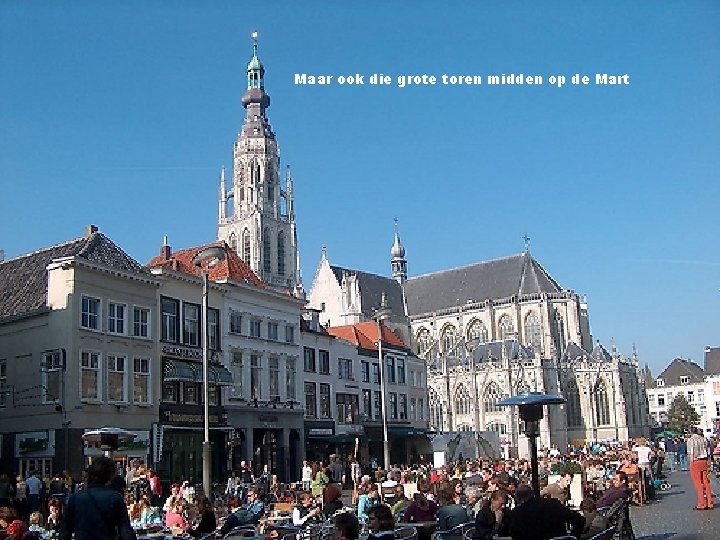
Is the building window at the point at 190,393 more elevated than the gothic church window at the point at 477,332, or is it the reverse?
Result: the gothic church window at the point at 477,332

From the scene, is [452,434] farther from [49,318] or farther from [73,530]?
[73,530]

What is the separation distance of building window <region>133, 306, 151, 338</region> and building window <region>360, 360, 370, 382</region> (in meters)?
17.6

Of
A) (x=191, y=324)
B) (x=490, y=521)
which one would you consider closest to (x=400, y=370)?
(x=191, y=324)

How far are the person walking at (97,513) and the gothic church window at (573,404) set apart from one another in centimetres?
7902

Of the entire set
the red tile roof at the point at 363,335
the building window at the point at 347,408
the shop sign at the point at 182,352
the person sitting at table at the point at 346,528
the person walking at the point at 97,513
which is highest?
the red tile roof at the point at 363,335

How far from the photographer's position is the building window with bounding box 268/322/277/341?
3784 cm

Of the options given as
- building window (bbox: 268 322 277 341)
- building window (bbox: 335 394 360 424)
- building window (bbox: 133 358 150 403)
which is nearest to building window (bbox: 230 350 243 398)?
building window (bbox: 268 322 277 341)

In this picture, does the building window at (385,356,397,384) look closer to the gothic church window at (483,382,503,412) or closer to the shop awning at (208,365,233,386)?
the shop awning at (208,365,233,386)

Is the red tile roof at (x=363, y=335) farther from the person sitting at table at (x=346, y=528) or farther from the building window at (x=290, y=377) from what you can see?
the person sitting at table at (x=346, y=528)

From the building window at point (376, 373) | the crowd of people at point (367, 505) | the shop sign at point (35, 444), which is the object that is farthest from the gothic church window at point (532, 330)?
the shop sign at point (35, 444)

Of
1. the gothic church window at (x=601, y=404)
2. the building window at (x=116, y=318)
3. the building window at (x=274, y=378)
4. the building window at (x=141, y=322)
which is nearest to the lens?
the building window at (x=116, y=318)

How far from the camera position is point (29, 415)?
91.1 ft

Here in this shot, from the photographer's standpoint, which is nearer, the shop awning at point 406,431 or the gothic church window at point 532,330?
the shop awning at point 406,431

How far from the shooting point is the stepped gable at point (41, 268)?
29.0 m
